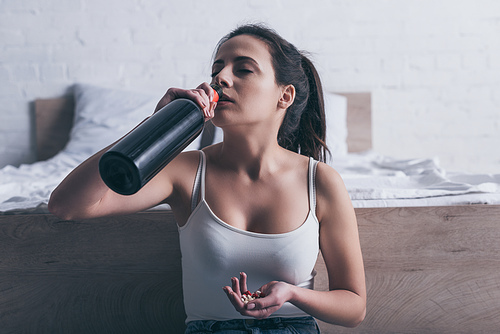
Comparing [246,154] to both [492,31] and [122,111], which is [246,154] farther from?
[492,31]

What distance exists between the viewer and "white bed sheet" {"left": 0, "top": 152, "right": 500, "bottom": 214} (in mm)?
1013

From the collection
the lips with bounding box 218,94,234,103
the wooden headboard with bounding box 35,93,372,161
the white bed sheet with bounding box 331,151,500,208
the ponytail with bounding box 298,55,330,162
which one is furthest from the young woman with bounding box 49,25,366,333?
the wooden headboard with bounding box 35,93,372,161

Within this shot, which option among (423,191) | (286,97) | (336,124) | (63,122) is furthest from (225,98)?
(63,122)

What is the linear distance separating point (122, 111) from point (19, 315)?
131 centimetres

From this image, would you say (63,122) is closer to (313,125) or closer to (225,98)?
(313,125)

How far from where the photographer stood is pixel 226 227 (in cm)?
74

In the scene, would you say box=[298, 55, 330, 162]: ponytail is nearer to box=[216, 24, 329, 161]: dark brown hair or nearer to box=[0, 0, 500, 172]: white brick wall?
box=[216, 24, 329, 161]: dark brown hair

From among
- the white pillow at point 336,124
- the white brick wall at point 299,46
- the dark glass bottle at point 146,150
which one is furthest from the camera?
the white brick wall at point 299,46

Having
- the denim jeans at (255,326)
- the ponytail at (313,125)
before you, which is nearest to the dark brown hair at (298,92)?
the ponytail at (313,125)

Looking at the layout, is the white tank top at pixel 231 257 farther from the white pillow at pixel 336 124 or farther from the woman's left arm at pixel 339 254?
the white pillow at pixel 336 124

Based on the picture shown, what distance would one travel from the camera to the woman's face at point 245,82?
0.73 m

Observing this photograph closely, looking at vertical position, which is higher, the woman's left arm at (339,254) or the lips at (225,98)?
the lips at (225,98)

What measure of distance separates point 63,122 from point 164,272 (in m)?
1.73

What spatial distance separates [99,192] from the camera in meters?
0.68
